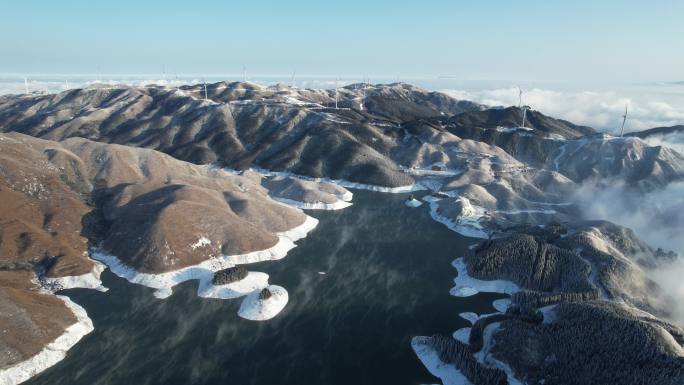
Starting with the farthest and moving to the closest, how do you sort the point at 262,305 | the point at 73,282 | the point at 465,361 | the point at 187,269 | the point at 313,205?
1. the point at 313,205
2. the point at 187,269
3. the point at 73,282
4. the point at 262,305
5. the point at 465,361

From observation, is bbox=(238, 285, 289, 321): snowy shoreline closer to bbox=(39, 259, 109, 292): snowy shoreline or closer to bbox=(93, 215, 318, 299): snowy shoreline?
bbox=(93, 215, 318, 299): snowy shoreline

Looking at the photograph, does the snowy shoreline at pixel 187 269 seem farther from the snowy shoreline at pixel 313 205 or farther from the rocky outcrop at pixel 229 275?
the snowy shoreline at pixel 313 205

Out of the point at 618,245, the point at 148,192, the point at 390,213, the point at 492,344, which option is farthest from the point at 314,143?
the point at 492,344

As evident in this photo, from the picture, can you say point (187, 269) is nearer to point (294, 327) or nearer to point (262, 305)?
point (262, 305)

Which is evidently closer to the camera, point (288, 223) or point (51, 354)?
point (51, 354)

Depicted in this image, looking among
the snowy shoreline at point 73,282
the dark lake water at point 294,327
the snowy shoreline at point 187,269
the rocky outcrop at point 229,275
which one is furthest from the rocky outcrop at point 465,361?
the snowy shoreline at point 73,282

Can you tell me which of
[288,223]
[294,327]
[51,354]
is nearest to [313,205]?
[288,223]

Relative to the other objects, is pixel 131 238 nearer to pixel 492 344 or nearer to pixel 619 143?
pixel 492 344
